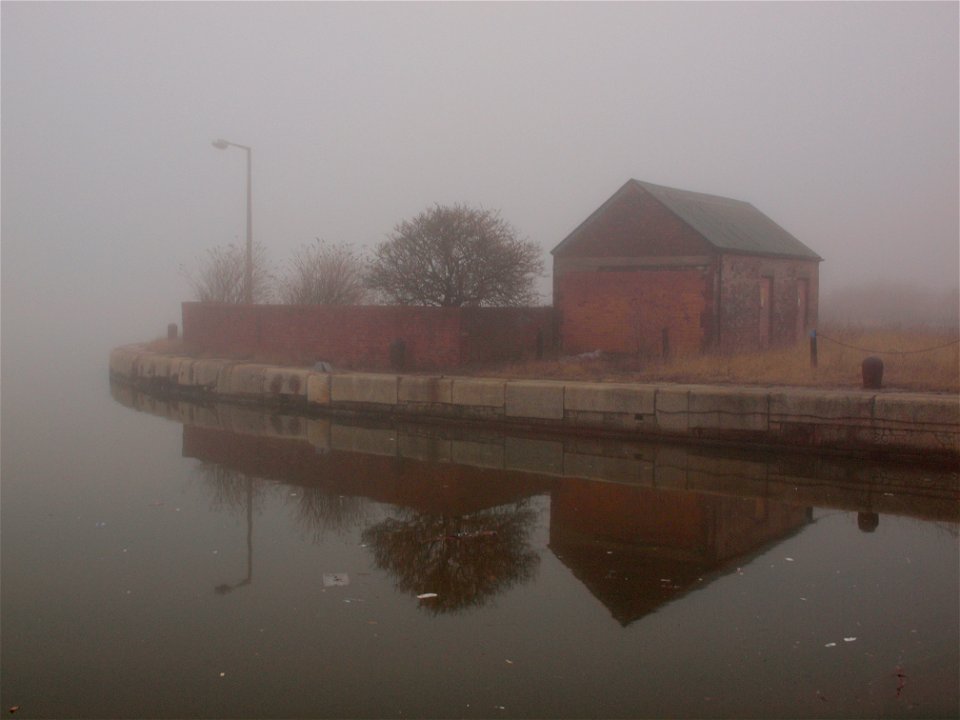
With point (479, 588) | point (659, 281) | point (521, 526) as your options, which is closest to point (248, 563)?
point (479, 588)

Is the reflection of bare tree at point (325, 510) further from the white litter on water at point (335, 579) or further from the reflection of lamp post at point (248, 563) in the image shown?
the white litter on water at point (335, 579)

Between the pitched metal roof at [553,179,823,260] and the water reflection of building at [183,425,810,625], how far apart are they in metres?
10.7

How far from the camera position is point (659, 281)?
67.3 feet

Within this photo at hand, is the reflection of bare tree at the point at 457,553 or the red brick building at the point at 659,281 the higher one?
the red brick building at the point at 659,281

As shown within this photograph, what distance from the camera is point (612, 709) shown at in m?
4.97

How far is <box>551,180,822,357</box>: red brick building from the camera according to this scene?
65.8 ft

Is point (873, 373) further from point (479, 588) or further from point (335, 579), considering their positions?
point (335, 579)

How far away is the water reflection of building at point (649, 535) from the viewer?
714 centimetres

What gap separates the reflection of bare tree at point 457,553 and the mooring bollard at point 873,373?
652 cm

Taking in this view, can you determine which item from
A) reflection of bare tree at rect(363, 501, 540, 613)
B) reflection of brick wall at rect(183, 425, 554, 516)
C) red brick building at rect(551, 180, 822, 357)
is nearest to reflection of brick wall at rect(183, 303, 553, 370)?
red brick building at rect(551, 180, 822, 357)

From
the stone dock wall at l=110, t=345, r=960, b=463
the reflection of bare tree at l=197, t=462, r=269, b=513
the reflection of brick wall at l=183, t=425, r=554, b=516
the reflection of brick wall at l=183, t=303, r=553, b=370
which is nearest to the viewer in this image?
the reflection of bare tree at l=197, t=462, r=269, b=513

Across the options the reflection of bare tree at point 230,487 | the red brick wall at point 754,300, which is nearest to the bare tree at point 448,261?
the red brick wall at point 754,300

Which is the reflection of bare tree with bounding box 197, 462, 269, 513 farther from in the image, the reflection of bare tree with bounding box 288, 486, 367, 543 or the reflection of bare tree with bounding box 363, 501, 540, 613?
the reflection of bare tree with bounding box 363, 501, 540, 613

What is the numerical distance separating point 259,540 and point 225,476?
134 inches
